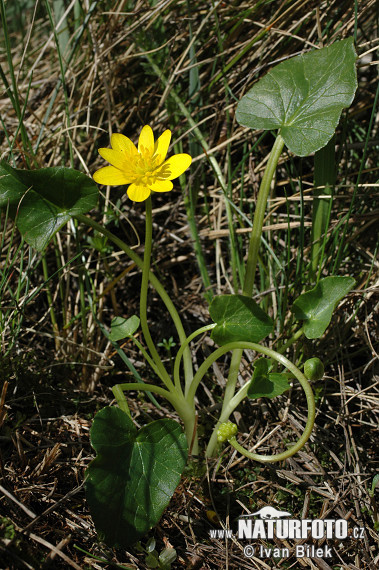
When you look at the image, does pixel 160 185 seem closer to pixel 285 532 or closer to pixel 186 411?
pixel 186 411

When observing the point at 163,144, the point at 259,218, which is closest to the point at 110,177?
the point at 163,144

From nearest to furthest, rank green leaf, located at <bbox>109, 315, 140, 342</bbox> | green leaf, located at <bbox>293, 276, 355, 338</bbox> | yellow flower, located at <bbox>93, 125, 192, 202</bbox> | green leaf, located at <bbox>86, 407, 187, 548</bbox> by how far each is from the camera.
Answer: green leaf, located at <bbox>86, 407, 187, 548</bbox> → yellow flower, located at <bbox>93, 125, 192, 202</bbox> → green leaf, located at <bbox>293, 276, 355, 338</bbox> → green leaf, located at <bbox>109, 315, 140, 342</bbox>

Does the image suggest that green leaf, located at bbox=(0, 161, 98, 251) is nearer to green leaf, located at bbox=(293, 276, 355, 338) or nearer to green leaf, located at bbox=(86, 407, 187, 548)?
green leaf, located at bbox=(86, 407, 187, 548)

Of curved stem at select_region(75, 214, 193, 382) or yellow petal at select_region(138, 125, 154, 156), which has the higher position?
yellow petal at select_region(138, 125, 154, 156)

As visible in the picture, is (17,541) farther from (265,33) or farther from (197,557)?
(265,33)

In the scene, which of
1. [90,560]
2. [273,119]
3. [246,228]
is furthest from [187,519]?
[273,119]

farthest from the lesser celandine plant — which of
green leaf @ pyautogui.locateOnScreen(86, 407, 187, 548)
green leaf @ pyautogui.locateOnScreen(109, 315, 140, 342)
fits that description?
green leaf @ pyautogui.locateOnScreen(109, 315, 140, 342)

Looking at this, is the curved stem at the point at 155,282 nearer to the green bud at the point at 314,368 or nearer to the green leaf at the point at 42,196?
the green leaf at the point at 42,196
